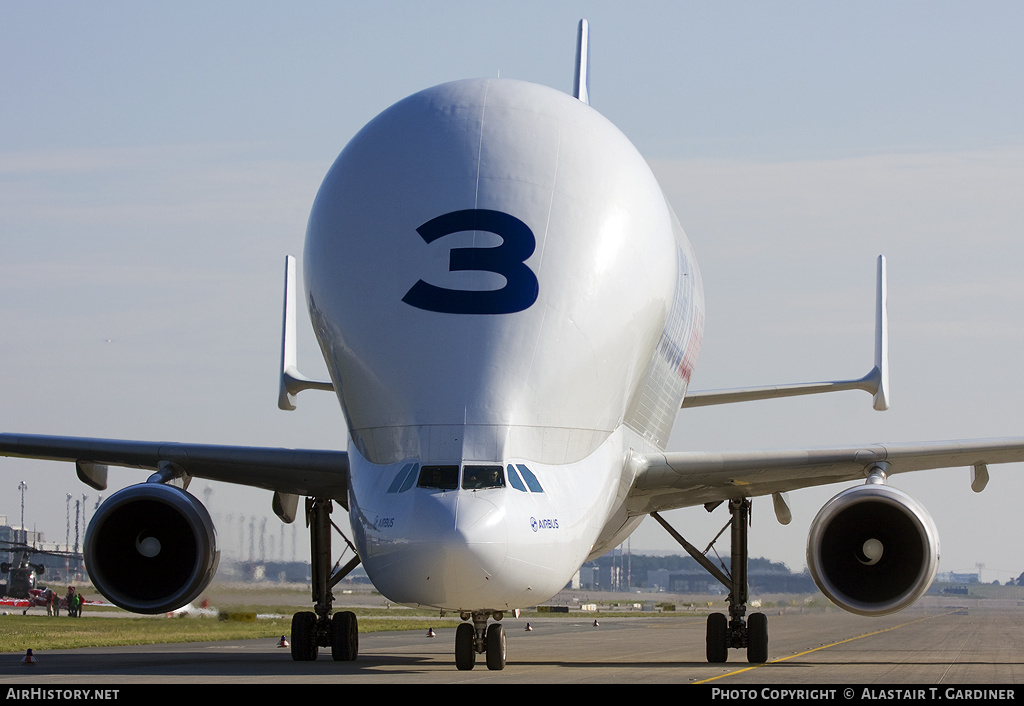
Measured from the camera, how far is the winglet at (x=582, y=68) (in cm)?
2323

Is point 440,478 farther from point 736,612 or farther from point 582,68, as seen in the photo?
point 582,68

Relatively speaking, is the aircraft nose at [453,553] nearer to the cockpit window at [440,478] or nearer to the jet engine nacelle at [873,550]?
the cockpit window at [440,478]

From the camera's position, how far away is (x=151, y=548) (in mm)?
15234

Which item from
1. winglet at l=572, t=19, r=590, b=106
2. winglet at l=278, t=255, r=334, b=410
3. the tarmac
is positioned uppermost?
winglet at l=572, t=19, r=590, b=106

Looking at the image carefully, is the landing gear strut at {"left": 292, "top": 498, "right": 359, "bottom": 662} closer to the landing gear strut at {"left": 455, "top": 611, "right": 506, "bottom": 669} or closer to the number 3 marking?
the landing gear strut at {"left": 455, "top": 611, "right": 506, "bottom": 669}

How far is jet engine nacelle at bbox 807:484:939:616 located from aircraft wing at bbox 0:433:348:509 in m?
5.60

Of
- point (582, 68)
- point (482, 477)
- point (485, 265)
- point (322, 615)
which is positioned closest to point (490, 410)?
point (482, 477)

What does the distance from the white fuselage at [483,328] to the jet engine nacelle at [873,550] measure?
7.88 feet

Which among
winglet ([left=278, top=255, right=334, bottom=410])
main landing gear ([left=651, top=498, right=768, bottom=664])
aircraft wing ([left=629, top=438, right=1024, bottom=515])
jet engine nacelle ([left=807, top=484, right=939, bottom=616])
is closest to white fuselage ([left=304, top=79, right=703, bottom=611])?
aircraft wing ([left=629, top=438, right=1024, bottom=515])

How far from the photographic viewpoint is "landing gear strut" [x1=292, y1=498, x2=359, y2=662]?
55.9 feet
